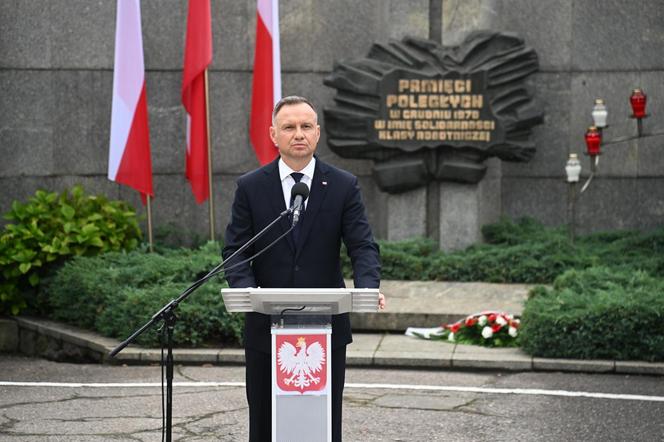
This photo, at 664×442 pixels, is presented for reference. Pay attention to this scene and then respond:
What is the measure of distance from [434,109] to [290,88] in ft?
6.23

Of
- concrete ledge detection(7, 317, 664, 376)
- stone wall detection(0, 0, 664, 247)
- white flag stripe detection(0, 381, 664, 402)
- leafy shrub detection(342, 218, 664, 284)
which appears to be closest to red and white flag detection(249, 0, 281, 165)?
stone wall detection(0, 0, 664, 247)

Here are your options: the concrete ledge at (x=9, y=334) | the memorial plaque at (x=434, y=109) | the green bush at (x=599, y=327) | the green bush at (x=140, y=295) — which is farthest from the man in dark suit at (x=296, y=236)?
the memorial plaque at (x=434, y=109)

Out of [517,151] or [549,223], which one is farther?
[549,223]

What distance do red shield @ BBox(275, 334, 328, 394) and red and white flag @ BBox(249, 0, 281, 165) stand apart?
27.7 feet

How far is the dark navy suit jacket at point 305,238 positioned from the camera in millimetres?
5598

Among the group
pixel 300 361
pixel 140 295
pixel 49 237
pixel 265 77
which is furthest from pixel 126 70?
pixel 300 361

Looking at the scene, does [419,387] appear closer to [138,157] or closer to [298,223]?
[298,223]

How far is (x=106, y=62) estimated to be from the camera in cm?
1483

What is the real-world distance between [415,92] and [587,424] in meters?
6.60

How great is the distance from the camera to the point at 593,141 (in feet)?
45.8

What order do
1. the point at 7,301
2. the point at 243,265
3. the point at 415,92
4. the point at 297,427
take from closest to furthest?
the point at 297,427, the point at 243,265, the point at 7,301, the point at 415,92

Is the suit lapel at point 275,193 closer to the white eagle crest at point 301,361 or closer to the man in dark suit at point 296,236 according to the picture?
the man in dark suit at point 296,236

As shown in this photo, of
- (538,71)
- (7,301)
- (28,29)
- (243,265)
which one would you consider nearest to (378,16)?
(538,71)

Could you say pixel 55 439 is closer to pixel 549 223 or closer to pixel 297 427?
pixel 297 427
